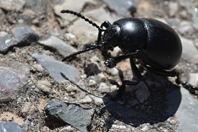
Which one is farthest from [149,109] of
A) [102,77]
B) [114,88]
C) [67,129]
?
[67,129]

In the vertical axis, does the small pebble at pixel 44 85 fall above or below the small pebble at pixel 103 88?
above

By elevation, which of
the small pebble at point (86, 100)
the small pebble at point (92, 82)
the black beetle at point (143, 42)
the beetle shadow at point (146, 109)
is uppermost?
the black beetle at point (143, 42)

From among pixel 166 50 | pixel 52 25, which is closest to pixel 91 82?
pixel 166 50

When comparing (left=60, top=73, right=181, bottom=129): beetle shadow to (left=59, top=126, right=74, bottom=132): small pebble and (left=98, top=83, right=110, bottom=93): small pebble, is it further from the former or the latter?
(left=59, top=126, right=74, bottom=132): small pebble

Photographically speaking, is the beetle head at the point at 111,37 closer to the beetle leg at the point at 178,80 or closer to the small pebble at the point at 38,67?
the beetle leg at the point at 178,80

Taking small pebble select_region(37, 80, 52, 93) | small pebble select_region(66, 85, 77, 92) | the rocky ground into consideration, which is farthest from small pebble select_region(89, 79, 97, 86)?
small pebble select_region(37, 80, 52, 93)

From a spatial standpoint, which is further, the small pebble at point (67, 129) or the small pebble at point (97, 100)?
the small pebble at point (97, 100)

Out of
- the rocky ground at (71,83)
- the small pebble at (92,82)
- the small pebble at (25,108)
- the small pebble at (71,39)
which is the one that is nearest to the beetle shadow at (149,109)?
the rocky ground at (71,83)
